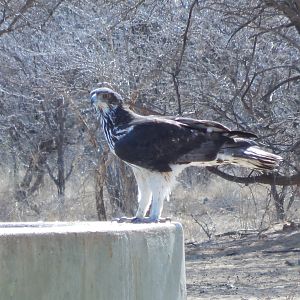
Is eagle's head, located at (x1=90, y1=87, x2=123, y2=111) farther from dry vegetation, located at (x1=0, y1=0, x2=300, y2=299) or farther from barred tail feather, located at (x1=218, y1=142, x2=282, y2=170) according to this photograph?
dry vegetation, located at (x1=0, y1=0, x2=300, y2=299)

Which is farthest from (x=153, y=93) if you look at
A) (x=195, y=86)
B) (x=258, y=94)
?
(x=258, y=94)

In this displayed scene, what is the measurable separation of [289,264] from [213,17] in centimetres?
390

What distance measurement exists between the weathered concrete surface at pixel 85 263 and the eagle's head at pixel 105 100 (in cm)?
226

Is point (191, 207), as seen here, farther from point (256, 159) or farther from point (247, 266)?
point (256, 159)

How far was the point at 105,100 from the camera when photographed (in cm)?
732

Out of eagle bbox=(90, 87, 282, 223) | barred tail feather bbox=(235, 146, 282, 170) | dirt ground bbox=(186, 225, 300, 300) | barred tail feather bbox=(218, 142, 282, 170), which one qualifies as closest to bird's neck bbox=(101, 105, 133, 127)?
eagle bbox=(90, 87, 282, 223)

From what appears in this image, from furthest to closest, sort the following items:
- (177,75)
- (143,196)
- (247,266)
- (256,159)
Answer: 1. (177,75)
2. (247,266)
3. (256,159)
4. (143,196)

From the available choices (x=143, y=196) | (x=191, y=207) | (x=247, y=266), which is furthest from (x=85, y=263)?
(x=191, y=207)

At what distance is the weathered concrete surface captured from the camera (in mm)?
4266

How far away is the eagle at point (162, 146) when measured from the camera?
688 cm

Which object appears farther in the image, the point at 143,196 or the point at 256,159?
the point at 256,159

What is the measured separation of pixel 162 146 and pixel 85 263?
2.63m

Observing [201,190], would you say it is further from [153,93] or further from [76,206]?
[153,93]

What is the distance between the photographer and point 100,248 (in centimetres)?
455
